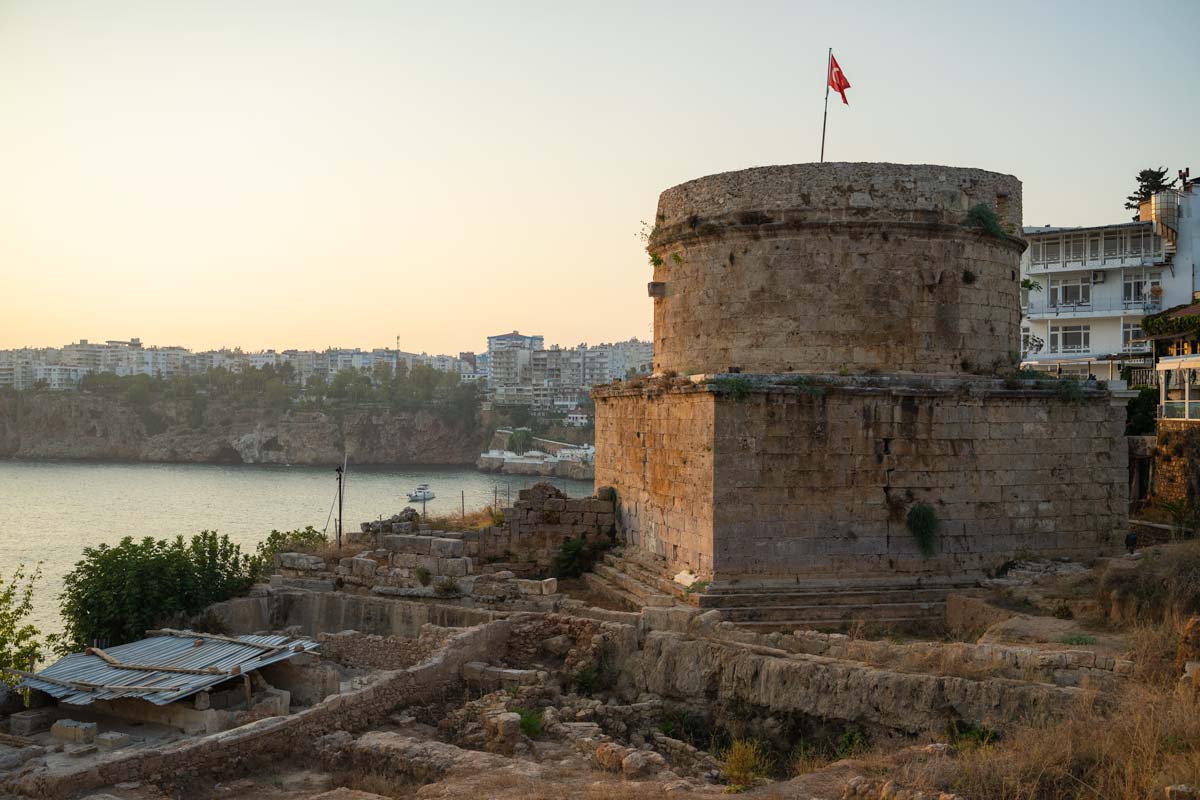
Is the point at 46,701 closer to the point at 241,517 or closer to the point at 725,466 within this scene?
the point at 725,466

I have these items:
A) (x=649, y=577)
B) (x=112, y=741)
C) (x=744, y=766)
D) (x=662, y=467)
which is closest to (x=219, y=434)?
(x=662, y=467)

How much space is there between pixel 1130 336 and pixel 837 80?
73.3 ft

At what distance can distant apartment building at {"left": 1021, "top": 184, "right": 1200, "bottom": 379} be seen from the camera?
101 ft

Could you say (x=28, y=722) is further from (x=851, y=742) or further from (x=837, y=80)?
(x=837, y=80)

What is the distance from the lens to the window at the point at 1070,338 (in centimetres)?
3284

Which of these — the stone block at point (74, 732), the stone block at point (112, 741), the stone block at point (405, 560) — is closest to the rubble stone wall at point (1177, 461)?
the stone block at point (405, 560)

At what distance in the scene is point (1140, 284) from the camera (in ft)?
103

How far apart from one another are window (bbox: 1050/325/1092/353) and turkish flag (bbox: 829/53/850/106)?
22.5 metres

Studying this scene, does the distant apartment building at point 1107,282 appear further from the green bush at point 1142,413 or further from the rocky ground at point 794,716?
the rocky ground at point 794,716

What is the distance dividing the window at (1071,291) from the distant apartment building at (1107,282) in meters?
0.03

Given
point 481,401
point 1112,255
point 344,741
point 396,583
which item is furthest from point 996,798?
point 481,401

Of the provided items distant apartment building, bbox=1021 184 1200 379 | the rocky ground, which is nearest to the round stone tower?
the rocky ground

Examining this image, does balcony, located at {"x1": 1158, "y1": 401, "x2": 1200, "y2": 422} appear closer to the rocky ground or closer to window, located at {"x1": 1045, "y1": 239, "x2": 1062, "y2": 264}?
the rocky ground

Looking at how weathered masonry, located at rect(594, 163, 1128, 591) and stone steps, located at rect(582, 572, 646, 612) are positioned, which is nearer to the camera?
weathered masonry, located at rect(594, 163, 1128, 591)
